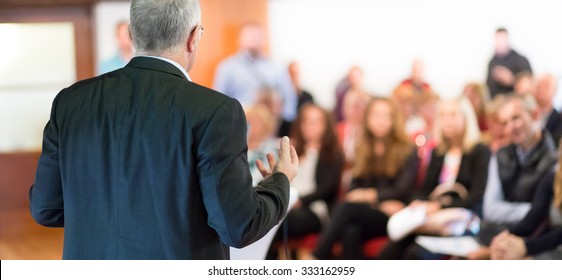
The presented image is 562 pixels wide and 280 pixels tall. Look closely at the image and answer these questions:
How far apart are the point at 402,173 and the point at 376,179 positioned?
0.15m

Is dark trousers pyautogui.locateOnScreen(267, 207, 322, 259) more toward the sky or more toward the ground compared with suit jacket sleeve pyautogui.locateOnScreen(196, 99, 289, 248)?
more toward the ground

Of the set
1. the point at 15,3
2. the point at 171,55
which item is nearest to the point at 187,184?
the point at 171,55

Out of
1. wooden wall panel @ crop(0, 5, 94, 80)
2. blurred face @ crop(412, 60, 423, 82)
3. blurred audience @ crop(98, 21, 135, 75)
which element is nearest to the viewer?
blurred face @ crop(412, 60, 423, 82)

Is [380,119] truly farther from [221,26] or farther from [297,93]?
[221,26]

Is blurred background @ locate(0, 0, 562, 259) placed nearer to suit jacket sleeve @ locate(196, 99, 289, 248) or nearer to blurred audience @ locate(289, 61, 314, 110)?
blurred audience @ locate(289, 61, 314, 110)

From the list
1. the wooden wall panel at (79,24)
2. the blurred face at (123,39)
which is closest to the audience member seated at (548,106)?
the blurred face at (123,39)

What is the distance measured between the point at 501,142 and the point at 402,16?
2.95 feet

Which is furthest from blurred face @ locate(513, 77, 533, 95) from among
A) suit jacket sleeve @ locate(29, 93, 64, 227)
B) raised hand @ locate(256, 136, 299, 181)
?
suit jacket sleeve @ locate(29, 93, 64, 227)

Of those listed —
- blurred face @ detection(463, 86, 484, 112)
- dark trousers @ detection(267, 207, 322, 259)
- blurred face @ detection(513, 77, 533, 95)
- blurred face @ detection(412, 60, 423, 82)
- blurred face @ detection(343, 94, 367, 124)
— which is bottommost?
dark trousers @ detection(267, 207, 322, 259)

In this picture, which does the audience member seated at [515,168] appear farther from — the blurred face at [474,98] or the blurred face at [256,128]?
the blurred face at [256,128]

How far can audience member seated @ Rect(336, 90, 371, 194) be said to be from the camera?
15.0ft

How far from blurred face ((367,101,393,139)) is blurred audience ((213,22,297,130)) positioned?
0.44m
